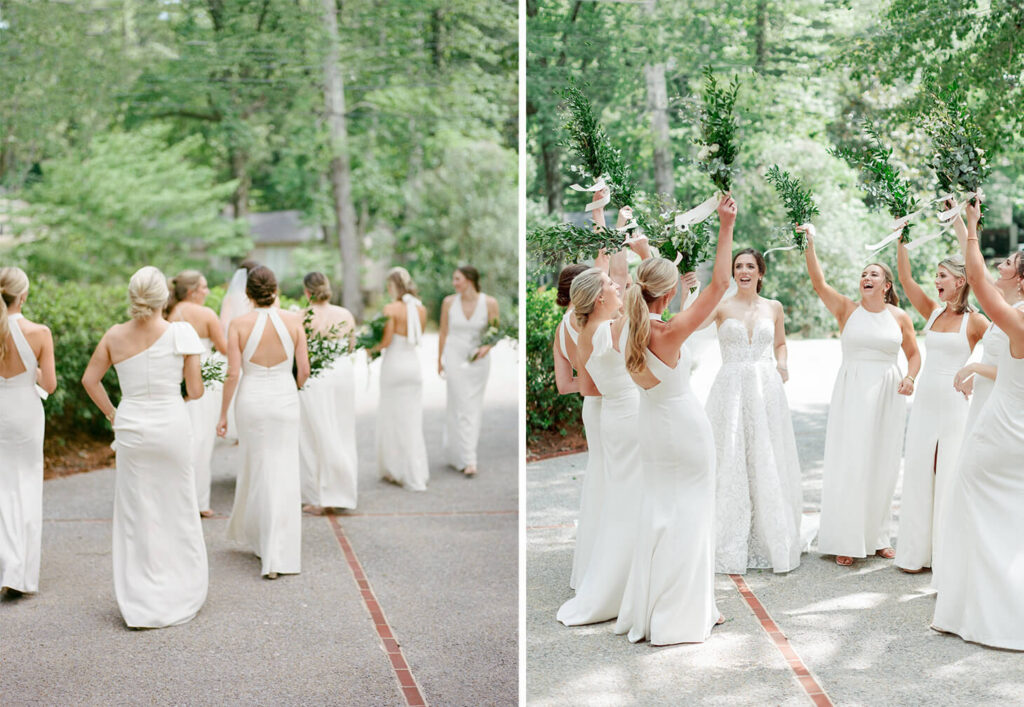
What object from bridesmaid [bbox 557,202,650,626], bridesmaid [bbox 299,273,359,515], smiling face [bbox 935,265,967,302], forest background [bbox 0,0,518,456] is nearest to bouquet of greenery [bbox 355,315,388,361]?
bridesmaid [bbox 299,273,359,515]

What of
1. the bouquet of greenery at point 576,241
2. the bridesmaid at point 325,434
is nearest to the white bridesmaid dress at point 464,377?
the bridesmaid at point 325,434

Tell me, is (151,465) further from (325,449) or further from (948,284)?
(948,284)

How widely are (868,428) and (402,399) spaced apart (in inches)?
165

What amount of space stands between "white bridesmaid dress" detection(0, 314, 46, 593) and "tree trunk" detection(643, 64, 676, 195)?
566 cm

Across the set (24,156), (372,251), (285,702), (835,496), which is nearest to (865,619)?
(835,496)

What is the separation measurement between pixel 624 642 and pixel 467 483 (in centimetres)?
451

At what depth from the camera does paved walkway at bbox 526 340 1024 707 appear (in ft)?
14.4

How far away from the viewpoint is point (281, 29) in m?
21.3

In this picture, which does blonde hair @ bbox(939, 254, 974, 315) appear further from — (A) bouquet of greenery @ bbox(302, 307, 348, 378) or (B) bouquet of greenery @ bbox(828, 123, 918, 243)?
(A) bouquet of greenery @ bbox(302, 307, 348, 378)

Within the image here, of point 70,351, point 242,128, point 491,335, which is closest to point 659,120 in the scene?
point 491,335

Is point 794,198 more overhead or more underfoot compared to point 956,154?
more underfoot

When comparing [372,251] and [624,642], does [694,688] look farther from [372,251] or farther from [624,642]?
[372,251]

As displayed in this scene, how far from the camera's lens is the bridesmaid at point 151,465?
5703 mm

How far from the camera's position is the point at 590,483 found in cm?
569
